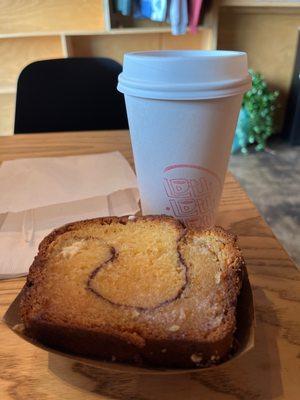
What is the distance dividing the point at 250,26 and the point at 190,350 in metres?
2.66

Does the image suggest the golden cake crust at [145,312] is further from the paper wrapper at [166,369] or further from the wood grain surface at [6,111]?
the wood grain surface at [6,111]

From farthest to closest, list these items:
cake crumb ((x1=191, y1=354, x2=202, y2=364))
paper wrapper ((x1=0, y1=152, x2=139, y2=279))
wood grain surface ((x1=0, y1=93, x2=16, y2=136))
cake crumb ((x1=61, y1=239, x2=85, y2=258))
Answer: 1. wood grain surface ((x1=0, y1=93, x2=16, y2=136))
2. paper wrapper ((x1=0, y1=152, x2=139, y2=279))
3. cake crumb ((x1=61, y1=239, x2=85, y2=258))
4. cake crumb ((x1=191, y1=354, x2=202, y2=364))

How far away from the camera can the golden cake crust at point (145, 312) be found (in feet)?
1.07

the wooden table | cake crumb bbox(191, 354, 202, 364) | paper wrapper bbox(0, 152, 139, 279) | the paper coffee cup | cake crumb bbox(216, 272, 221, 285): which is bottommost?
paper wrapper bbox(0, 152, 139, 279)

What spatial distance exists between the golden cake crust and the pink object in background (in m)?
1.89

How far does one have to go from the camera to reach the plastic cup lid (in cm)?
41

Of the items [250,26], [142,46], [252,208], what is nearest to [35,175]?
[252,208]

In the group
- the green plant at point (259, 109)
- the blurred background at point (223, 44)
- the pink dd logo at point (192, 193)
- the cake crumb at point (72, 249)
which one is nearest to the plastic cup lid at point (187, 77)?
the pink dd logo at point (192, 193)

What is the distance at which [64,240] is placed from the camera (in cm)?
46

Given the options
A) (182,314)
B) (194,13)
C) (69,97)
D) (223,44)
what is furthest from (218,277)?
(223,44)

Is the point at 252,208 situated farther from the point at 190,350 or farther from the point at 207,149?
the point at 190,350

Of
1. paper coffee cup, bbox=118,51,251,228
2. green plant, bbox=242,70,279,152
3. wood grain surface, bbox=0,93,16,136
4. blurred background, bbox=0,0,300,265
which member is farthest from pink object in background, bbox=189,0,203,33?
paper coffee cup, bbox=118,51,251,228

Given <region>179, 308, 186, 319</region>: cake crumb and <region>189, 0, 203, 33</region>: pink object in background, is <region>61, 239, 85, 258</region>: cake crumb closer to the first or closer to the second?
<region>179, 308, 186, 319</region>: cake crumb

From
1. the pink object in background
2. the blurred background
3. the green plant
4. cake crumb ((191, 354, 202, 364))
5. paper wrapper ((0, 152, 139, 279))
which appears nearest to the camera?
cake crumb ((191, 354, 202, 364))
